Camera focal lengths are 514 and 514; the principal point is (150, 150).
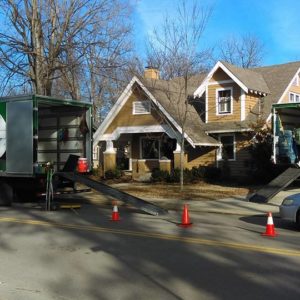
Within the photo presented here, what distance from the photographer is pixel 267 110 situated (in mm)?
28922

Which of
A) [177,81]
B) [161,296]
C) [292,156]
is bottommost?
[161,296]

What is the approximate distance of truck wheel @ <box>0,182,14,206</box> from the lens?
55.4 feet

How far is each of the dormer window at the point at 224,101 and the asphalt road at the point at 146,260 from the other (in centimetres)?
1725

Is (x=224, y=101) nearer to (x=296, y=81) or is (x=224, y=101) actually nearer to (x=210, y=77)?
(x=210, y=77)

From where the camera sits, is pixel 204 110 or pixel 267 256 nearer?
pixel 267 256

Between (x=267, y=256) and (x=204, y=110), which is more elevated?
(x=204, y=110)

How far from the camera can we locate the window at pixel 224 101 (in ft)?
97.1

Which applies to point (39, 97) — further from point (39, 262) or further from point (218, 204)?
point (39, 262)

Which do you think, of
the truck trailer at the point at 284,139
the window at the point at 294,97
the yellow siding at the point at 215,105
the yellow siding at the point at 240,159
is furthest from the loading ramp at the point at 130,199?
the window at the point at 294,97

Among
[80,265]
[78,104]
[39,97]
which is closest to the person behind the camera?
[80,265]

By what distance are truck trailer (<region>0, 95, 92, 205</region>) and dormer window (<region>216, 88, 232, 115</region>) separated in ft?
44.8

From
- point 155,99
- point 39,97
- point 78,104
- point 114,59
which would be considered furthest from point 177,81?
point 39,97

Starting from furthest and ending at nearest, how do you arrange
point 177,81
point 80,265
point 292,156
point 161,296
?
1. point 177,81
2. point 292,156
3. point 80,265
4. point 161,296

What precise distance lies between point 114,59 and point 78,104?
50.0 feet
